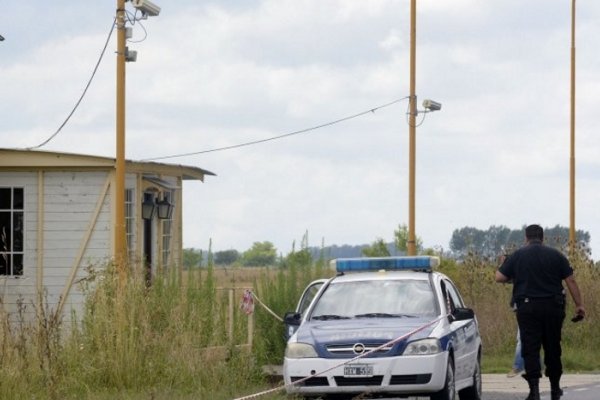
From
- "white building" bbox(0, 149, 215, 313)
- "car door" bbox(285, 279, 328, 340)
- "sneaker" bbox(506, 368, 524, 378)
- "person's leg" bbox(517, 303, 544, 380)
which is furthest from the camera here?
"white building" bbox(0, 149, 215, 313)

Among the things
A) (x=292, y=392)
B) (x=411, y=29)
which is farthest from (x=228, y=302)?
(x=411, y=29)

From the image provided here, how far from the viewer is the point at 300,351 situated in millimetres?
16172

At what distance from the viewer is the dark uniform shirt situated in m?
16.5

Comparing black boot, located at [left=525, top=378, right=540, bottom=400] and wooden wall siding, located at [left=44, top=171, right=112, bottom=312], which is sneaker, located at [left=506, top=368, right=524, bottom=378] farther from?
black boot, located at [left=525, top=378, right=540, bottom=400]

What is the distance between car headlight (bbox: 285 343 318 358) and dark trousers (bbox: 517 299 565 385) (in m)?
2.34

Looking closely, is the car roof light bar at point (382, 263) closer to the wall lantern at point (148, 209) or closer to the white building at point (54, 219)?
the white building at point (54, 219)

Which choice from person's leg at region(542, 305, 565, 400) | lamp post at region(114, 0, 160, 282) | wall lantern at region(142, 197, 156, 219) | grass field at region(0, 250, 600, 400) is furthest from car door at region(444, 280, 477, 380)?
wall lantern at region(142, 197, 156, 219)

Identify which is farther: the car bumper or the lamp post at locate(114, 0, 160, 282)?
the lamp post at locate(114, 0, 160, 282)

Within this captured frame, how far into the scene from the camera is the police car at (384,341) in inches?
621

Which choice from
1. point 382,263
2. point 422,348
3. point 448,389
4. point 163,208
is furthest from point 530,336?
point 163,208

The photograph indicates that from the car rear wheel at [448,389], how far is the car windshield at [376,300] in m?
0.87

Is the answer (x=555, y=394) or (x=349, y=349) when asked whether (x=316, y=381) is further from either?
(x=555, y=394)

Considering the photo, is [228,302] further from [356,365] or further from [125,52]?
[356,365]

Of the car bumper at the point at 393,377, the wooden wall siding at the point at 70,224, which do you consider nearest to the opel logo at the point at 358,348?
the car bumper at the point at 393,377
